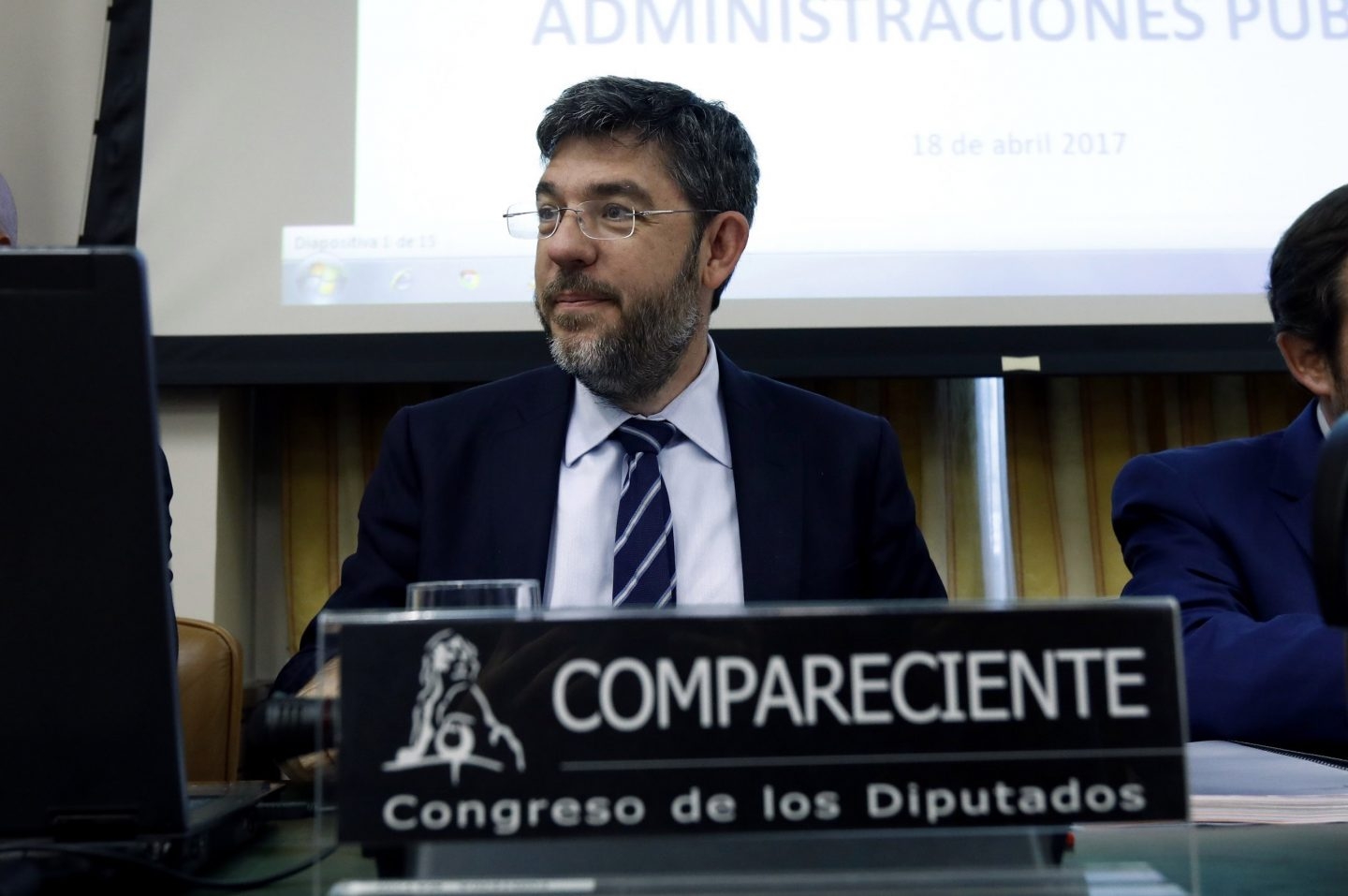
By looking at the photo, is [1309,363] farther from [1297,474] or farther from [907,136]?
[907,136]

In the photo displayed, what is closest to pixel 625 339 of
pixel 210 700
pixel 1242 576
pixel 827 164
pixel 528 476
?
pixel 528 476

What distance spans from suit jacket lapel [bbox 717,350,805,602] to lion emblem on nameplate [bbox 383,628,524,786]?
31.3 inches

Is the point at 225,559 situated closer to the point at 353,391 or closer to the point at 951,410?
the point at 353,391

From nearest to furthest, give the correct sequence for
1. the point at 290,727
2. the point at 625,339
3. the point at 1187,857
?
the point at 1187,857
the point at 290,727
the point at 625,339

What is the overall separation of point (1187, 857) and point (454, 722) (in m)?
0.30

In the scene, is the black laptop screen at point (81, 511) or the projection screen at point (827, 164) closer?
the black laptop screen at point (81, 511)

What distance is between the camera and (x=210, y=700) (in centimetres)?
136

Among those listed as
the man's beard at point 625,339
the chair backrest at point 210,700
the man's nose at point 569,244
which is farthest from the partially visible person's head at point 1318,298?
the chair backrest at point 210,700

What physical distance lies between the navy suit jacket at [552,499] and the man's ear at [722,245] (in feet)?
Result: 0.50

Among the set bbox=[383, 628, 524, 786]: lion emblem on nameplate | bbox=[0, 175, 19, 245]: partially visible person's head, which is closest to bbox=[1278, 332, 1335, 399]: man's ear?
bbox=[383, 628, 524, 786]: lion emblem on nameplate

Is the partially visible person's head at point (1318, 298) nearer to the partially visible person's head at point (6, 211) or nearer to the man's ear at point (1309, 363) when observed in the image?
the man's ear at point (1309, 363)

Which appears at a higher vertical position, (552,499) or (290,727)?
(552,499)

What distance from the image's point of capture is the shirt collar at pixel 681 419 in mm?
1388

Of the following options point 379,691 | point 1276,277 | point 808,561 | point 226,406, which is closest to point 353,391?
point 226,406
